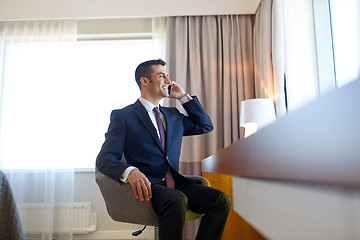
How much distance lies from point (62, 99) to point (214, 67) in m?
1.66

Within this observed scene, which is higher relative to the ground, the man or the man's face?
the man's face

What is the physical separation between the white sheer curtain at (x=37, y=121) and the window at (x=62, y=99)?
10 millimetres

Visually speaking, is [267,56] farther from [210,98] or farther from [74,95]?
[74,95]

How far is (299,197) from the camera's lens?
0.30m

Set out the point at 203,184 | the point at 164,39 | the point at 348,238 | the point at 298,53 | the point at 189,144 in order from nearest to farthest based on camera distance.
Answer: the point at 348,238 → the point at 203,184 → the point at 298,53 → the point at 189,144 → the point at 164,39

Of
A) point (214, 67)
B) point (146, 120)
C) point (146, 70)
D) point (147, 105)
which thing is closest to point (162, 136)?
point (146, 120)

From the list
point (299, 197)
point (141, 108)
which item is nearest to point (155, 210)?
point (141, 108)

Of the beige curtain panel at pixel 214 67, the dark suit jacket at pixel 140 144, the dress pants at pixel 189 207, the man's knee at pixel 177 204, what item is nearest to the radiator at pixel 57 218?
the beige curtain panel at pixel 214 67

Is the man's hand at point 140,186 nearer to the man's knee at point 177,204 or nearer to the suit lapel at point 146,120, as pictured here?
the man's knee at point 177,204

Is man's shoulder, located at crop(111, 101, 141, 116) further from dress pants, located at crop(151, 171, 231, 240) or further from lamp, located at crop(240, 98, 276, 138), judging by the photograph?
lamp, located at crop(240, 98, 276, 138)

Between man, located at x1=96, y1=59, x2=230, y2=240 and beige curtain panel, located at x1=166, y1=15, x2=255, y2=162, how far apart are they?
118cm

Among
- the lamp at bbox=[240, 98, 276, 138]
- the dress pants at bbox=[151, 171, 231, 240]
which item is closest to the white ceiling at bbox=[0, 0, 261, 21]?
the lamp at bbox=[240, 98, 276, 138]

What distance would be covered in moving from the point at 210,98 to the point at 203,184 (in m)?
1.62

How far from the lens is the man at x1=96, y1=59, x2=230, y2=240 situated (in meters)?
1.52
